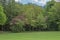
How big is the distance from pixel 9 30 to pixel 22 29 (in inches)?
98.9

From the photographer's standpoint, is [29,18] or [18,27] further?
[29,18]

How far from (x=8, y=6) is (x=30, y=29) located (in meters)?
4.70

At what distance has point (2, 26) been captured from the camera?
1492 inches

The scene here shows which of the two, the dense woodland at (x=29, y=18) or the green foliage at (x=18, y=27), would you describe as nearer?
the green foliage at (x=18, y=27)

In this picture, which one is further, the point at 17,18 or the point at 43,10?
the point at 43,10

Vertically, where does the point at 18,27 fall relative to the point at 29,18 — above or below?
below

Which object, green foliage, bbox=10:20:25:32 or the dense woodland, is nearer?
green foliage, bbox=10:20:25:32

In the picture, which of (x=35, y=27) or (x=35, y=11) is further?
(x=35, y=11)

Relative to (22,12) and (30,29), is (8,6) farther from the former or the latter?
(30,29)

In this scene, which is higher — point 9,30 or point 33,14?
point 33,14

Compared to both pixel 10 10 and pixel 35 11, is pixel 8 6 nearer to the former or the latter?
pixel 10 10

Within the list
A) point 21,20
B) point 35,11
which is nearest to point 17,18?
point 21,20

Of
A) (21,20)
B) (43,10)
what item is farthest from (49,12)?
(21,20)

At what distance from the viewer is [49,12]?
1487 inches
